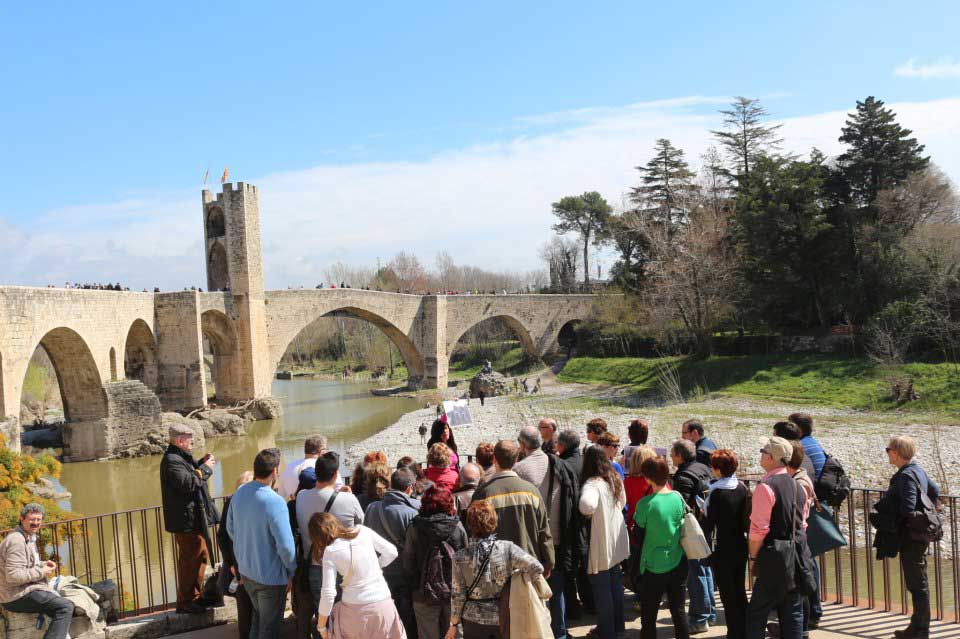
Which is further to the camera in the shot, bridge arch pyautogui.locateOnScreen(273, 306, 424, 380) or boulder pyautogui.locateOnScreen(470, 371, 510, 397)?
Answer: bridge arch pyautogui.locateOnScreen(273, 306, 424, 380)

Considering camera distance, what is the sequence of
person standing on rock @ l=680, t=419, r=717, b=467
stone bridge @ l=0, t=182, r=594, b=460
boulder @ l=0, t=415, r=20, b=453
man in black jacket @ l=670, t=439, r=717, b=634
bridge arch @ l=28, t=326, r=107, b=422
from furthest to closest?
bridge arch @ l=28, t=326, r=107, b=422 < stone bridge @ l=0, t=182, r=594, b=460 < boulder @ l=0, t=415, r=20, b=453 < person standing on rock @ l=680, t=419, r=717, b=467 < man in black jacket @ l=670, t=439, r=717, b=634

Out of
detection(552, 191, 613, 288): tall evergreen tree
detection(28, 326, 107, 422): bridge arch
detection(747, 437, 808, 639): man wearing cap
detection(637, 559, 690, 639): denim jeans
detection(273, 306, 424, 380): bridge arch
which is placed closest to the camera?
detection(747, 437, 808, 639): man wearing cap

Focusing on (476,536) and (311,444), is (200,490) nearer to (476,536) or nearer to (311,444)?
(311,444)

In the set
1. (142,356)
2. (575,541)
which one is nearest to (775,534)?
(575,541)

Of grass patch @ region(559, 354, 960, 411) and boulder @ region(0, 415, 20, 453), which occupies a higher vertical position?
boulder @ region(0, 415, 20, 453)

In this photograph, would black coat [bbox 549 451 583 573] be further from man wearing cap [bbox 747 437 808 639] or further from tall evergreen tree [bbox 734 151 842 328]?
tall evergreen tree [bbox 734 151 842 328]

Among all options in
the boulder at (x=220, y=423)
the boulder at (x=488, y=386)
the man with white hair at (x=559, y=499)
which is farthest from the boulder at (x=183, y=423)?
the man with white hair at (x=559, y=499)

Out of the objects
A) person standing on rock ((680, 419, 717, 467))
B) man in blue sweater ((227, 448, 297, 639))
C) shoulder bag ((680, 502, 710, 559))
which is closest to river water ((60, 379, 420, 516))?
man in blue sweater ((227, 448, 297, 639))

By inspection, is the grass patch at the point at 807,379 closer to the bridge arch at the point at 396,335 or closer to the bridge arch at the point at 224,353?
the bridge arch at the point at 396,335

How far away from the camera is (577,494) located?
15.1ft

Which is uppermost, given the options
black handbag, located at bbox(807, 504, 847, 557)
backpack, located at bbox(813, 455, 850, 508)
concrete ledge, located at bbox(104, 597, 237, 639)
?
backpack, located at bbox(813, 455, 850, 508)

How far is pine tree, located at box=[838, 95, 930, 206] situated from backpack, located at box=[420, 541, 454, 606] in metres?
25.8

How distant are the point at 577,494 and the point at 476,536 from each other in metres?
1.19

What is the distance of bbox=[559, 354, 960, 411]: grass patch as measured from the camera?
782 inches
